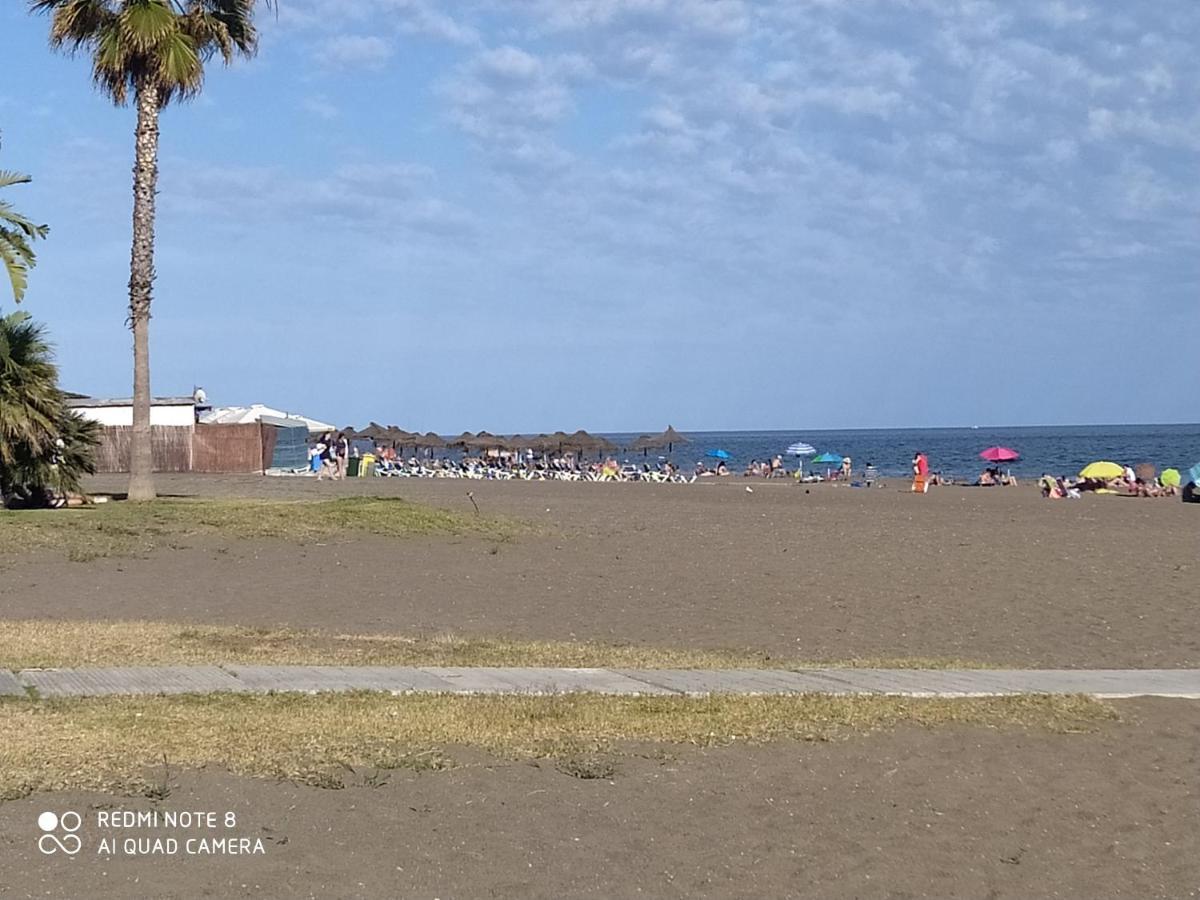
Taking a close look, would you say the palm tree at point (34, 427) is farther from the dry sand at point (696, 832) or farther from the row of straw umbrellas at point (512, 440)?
the row of straw umbrellas at point (512, 440)

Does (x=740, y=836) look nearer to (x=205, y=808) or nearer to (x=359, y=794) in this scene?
(x=359, y=794)

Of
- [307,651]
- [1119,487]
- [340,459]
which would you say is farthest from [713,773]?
[1119,487]

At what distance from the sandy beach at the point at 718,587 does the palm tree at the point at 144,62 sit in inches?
239

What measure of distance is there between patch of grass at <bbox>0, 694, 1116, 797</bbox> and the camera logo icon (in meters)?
0.38

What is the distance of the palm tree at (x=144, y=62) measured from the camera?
24281 mm

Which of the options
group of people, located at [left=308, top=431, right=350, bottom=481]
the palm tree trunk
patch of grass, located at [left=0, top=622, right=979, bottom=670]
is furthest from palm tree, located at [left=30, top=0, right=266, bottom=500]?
group of people, located at [left=308, top=431, right=350, bottom=481]

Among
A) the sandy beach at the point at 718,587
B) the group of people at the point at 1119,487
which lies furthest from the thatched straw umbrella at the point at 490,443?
the sandy beach at the point at 718,587

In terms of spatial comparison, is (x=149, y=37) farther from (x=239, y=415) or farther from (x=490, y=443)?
(x=490, y=443)

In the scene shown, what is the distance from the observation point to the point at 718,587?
680 inches

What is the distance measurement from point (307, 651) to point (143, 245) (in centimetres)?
1603

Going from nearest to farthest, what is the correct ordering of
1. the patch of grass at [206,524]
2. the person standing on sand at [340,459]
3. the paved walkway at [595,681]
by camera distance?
the paved walkway at [595,681] → the patch of grass at [206,524] → the person standing on sand at [340,459]

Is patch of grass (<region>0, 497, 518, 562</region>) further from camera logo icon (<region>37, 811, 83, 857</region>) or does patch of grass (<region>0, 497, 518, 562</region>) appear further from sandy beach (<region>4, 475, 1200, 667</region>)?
camera logo icon (<region>37, 811, 83, 857</region>)

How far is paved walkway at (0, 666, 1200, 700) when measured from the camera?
9172mm

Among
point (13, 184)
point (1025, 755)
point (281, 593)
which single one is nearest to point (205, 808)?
point (1025, 755)
